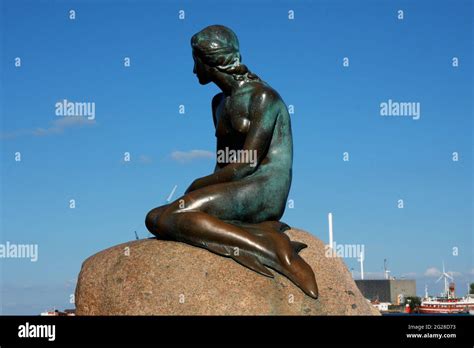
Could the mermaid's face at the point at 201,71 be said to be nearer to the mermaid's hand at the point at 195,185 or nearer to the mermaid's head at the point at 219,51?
the mermaid's head at the point at 219,51

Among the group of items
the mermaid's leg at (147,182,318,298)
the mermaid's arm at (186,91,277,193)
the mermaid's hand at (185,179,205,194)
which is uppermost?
the mermaid's arm at (186,91,277,193)

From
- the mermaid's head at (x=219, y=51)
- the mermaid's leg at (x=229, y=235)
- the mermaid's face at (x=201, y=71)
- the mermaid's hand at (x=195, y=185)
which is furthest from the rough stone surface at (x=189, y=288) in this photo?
the mermaid's head at (x=219, y=51)

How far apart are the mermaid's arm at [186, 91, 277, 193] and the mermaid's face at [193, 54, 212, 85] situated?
96 centimetres

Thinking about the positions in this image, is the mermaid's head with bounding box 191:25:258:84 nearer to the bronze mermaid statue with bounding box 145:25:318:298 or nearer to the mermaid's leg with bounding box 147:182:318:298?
the bronze mermaid statue with bounding box 145:25:318:298

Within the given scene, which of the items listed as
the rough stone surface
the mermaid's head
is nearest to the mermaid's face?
the mermaid's head

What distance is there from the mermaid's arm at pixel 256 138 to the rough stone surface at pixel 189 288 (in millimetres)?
1203

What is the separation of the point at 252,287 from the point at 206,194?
1.48m

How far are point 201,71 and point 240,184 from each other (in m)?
2.00

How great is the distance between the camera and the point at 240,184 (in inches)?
425

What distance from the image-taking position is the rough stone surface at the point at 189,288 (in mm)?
9945

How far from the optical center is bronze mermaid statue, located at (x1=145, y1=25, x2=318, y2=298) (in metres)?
10.3
